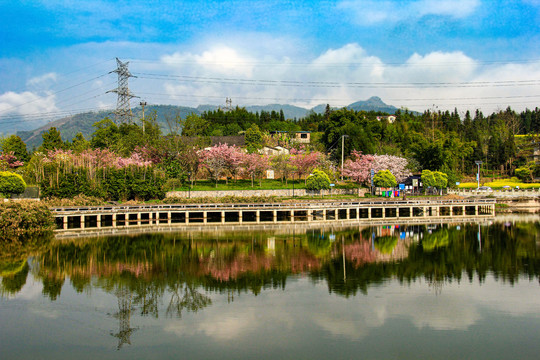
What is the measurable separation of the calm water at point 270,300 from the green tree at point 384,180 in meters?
26.2

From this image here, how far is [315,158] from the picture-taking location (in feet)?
210

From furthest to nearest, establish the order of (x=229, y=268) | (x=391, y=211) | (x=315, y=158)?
1. (x=315, y=158)
2. (x=391, y=211)
3. (x=229, y=268)

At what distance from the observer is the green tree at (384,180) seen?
59.5m

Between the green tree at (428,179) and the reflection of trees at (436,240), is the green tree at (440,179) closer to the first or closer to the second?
the green tree at (428,179)

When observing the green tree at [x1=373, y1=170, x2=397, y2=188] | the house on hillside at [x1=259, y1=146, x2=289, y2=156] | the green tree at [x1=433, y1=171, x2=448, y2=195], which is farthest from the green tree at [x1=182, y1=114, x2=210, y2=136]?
the green tree at [x1=433, y1=171, x2=448, y2=195]

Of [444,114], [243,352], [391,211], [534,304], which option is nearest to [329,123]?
[391,211]

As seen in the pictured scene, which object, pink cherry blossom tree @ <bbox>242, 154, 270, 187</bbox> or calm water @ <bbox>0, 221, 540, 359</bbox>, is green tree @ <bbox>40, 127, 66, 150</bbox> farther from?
calm water @ <bbox>0, 221, 540, 359</bbox>

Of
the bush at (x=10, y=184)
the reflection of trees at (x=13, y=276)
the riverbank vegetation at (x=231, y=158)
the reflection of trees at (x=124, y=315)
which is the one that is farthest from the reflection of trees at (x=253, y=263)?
the riverbank vegetation at (x=231, y=158)

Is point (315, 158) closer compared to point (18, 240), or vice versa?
point (18, 240)

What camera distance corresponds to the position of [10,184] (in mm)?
42812

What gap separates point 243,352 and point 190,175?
47.1 m

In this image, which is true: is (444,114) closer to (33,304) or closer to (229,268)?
(229,268)

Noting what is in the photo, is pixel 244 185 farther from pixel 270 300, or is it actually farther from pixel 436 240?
pixel 270 300

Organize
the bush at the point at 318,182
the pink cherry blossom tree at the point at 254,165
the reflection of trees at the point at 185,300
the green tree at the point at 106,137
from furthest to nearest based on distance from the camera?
1. the green tree at the point at 106,137
2. the pink cherry blossom tree at the point at 254,165
3. the bush at the point at 318,182
4. the reflection of trees at the point at 185,300
